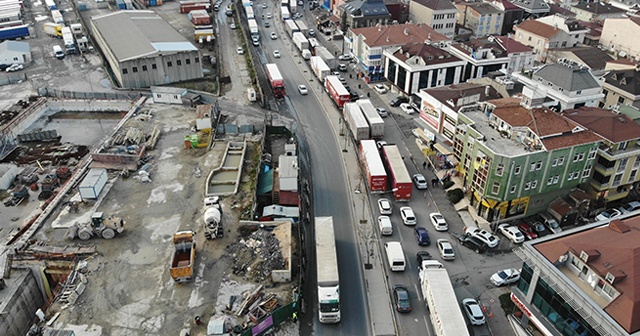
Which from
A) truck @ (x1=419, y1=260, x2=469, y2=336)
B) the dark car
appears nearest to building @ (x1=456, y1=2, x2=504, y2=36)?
the dark car

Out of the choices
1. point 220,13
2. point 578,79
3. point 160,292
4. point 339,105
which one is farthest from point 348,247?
point 220,13

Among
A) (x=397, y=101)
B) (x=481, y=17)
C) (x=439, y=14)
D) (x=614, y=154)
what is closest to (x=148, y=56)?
(x=397, y=101)

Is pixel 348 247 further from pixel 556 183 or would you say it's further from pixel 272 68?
pixel 272 68

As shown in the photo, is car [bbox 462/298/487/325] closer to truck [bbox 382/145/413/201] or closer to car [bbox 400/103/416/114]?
truck [bbox 382/145/413/201]

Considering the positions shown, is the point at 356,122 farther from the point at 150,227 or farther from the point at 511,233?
the point at 150,227

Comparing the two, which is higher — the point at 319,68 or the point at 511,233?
the point at 319,68

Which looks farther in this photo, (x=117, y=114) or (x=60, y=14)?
(x=60, y=14)

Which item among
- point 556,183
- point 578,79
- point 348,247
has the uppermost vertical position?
point 578,79
